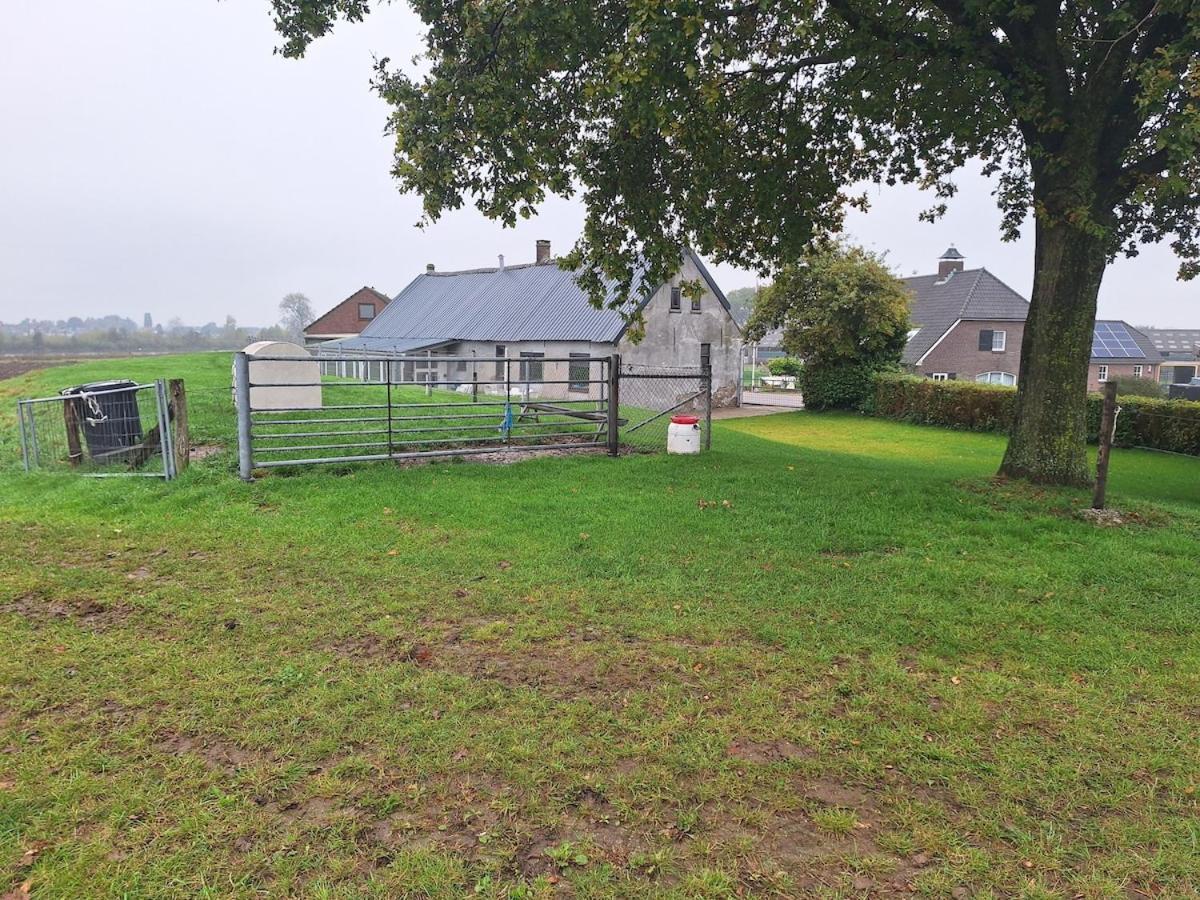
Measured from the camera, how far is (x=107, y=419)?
1030 centimetres

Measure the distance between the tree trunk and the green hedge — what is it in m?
6.00

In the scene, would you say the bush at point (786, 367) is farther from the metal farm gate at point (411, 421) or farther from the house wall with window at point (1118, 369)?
the metal farm gate at point (411, 421)

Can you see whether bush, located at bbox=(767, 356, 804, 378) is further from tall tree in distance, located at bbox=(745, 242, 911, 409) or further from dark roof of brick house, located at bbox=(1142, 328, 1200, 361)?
dark roof of brick house, located at bbox=(1142, 328, 1200, 361)

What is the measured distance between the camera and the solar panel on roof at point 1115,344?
155ft

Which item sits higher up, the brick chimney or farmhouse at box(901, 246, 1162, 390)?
the brick chimney

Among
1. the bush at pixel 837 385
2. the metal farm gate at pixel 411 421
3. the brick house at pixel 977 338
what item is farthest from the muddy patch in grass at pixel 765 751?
the brick house at pixel 977 338

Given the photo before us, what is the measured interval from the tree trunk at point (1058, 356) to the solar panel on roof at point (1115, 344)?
4560cm

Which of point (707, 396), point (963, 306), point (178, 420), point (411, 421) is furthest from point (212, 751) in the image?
point (963, 306)

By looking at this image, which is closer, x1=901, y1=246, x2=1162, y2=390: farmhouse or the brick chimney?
x1=901, y1=246, x2=1162, y2=390: farmhouse

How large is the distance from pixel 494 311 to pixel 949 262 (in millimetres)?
31290

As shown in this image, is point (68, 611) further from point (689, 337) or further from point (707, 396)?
point (689, 337)

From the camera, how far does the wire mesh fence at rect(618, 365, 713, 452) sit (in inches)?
488

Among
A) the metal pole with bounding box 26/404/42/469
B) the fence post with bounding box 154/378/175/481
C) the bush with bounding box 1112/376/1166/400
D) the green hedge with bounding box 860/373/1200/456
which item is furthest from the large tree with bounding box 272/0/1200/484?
the bush with bounding box 1112/376/1166/400

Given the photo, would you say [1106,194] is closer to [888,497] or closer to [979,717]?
[888,497]
